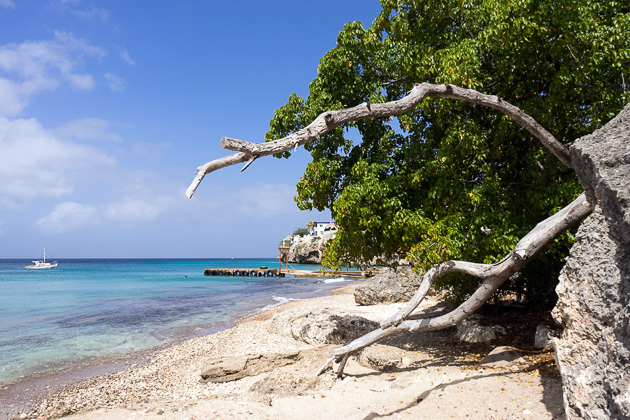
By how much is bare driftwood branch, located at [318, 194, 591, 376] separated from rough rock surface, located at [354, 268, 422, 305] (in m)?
11.0

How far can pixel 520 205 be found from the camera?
7934 mm

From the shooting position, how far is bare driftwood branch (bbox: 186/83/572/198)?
448 centimetres

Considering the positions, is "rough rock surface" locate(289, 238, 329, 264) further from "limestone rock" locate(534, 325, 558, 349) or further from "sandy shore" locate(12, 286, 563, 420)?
"limestone rock" locate(534, 325, 558, 349)

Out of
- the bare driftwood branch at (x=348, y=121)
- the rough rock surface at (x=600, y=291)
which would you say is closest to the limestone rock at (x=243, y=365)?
the bare driftwood branch at (x=348, y=121)

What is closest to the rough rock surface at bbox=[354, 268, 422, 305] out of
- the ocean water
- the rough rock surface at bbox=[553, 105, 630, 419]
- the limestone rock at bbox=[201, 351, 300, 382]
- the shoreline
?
the ocean water

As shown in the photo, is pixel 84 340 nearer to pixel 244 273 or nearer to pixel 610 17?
pixel 610 17

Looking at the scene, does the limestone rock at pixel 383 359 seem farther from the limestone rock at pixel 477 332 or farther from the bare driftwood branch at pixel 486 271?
the limestone rock at pixel 477 332

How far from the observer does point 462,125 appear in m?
7.96

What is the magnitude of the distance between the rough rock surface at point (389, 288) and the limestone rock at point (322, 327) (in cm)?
588

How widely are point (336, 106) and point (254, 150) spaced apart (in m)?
5.28

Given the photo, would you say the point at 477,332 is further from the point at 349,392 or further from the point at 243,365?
the point at 243,365

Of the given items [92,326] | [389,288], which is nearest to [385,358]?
[389,288]

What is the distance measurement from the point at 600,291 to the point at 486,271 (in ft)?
7.07

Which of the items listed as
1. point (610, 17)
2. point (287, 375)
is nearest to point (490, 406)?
point (287, 375)
